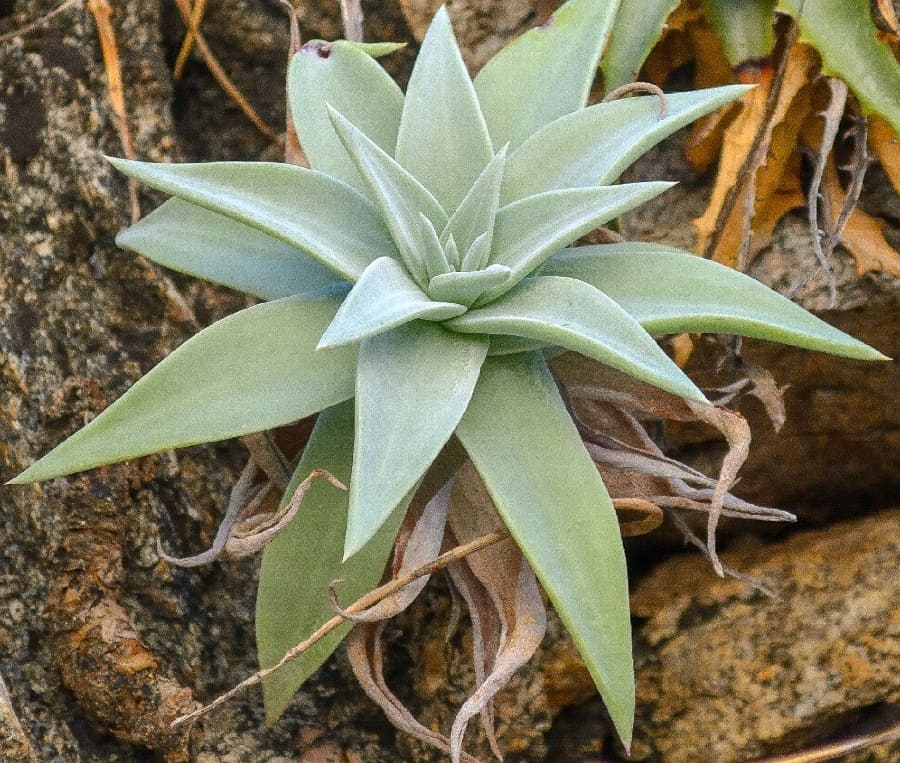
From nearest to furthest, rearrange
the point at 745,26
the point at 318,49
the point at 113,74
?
the point at 318,49 → the point at 745,26 → the point at 113,74

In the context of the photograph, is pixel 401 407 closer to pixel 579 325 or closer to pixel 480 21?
pixel 579 325

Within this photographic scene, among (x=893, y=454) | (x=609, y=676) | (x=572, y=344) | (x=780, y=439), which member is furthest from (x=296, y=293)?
(x=893, y=454)

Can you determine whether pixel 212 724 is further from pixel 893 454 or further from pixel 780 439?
pixel 893 454

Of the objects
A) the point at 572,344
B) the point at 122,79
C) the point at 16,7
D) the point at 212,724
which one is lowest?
the point at 212,724

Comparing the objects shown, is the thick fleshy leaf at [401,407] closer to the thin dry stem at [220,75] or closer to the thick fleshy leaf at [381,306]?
the thick fleshy leaf at [381,306]

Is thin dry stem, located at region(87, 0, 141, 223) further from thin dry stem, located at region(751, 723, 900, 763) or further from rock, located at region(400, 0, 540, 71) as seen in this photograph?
thin dry stem, located at region(751, 723, 900, 763)

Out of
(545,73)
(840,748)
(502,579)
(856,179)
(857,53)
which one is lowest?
(840,748)

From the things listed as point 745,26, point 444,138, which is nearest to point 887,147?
point 745,26

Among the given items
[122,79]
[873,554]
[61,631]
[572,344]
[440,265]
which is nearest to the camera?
[572,344]
